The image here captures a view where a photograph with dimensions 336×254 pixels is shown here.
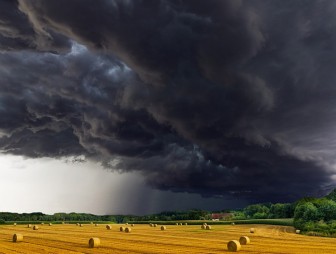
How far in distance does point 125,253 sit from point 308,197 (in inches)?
4902

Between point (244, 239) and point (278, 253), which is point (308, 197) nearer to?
point (244, 239)

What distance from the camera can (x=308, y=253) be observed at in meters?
27.5

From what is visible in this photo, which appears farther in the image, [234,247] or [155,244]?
[155,244]

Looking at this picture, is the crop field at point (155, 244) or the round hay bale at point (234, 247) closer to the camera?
the crop field at point (155, 244)

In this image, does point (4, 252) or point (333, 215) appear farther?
point (333, 215)

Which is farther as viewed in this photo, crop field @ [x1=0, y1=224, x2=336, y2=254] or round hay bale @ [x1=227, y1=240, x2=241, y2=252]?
round hay bale @ [x1=227, y1=240, x2=241, y2=252]

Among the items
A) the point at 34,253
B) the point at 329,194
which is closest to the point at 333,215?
the point at 34,253

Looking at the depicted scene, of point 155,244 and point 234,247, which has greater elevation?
point 155,244

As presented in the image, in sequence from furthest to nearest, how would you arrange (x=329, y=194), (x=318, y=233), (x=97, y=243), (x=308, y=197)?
(x=329, y=194) → (x=308, y=197) → (x=318, y=233) → (x=97, y=243)

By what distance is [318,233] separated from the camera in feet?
197

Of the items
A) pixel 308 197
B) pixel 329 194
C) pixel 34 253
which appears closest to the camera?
pixel 34 253

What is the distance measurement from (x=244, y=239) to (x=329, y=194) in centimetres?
14554

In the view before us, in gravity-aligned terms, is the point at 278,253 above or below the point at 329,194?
below

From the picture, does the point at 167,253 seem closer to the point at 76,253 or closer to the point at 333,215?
the point at 76,253
